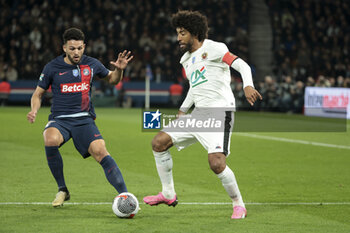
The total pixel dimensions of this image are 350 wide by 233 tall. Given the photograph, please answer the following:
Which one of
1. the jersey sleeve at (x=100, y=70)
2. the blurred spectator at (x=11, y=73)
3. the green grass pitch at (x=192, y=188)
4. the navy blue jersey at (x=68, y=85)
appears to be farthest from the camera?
the blurred spectator at (x=11, y=73)

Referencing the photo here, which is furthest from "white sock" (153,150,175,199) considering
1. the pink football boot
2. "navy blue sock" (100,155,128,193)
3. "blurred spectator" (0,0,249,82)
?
"blurred spectator" (0,0,249,82)

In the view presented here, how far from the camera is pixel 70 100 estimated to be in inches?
308

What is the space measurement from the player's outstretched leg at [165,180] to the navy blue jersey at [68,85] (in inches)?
41.4

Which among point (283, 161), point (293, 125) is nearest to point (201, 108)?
point (283, 161)

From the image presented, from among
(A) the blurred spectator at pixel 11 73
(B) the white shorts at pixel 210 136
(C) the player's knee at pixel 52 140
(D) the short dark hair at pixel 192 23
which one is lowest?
(A) the blurred spectator at pixel 11 73

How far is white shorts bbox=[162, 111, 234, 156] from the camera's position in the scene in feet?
23.4

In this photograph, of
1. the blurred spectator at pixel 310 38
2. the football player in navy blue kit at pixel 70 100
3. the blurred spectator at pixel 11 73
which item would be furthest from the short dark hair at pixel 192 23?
the blurred spectator at pixel 11 73

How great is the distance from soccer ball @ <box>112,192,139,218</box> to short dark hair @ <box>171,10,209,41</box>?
1865mm

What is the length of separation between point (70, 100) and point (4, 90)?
22032mm

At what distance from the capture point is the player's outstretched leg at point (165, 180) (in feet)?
24.8

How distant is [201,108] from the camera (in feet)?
24.3

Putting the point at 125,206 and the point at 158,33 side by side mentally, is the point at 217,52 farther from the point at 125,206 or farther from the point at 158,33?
the point at 158,33

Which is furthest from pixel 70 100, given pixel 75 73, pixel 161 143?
pixel 161 143

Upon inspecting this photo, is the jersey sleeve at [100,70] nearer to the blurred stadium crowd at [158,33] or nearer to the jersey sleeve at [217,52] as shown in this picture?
the jersey sleeve at [217,52]
